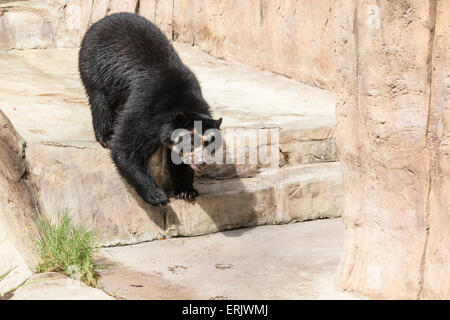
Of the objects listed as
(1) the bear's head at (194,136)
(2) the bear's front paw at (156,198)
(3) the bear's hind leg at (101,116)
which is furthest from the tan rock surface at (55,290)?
(3) the bear's hind leg at (101,116)

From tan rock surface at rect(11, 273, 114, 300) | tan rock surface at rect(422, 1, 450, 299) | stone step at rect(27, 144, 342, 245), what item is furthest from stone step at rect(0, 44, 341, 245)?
tan rock surface at rect(422, 1, 450, 299)

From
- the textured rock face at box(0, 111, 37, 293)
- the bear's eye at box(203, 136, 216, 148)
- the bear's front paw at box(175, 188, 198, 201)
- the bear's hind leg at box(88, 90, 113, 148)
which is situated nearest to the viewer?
the textured rock face at box(0, 111, 37, 293)

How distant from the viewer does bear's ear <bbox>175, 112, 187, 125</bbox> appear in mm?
5719

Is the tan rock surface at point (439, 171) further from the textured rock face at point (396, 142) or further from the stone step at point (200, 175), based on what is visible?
the stone step at point (200, 175)

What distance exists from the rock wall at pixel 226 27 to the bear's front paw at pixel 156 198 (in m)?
3.20

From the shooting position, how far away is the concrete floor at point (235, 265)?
15.6 ft

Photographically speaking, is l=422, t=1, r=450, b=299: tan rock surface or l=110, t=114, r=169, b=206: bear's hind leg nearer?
l=422, t=1, r=450, b=299: tan rock surface

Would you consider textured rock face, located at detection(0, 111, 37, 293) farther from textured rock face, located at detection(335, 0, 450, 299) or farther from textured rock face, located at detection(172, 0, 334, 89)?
textured rock face, located at detection(172, 0, 334, 89)

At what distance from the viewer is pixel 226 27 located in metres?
9.73

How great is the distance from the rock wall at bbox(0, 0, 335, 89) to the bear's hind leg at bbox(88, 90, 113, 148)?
9.63ft

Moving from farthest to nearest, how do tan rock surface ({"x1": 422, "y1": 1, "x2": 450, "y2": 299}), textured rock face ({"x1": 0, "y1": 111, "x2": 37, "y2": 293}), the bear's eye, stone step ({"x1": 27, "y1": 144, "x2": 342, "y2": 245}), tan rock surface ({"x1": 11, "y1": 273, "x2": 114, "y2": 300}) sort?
the bear's eye
stone step ({"x1": 27, "y1": 144, "x2": 342, "y2": 245})
textured rock face ({"x1": 0, "y1": 111, "x2": 37, "y2": 293})
tan rock surface ({"x1": 11, "y1": 273, "x2": 114, "y2": 300})
tan rock surface ({"x1": 422, "y1": 1, "x2": 450, "y2": 299})

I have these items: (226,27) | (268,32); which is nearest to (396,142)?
(268,32)

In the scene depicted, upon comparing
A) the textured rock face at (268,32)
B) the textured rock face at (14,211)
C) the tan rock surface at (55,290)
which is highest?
the textured rock face at (268,32)
